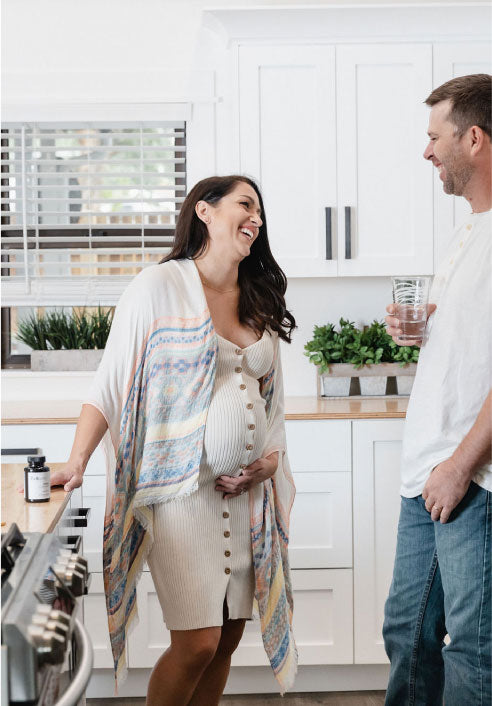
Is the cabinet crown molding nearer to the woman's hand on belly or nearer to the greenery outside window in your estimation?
the greenery outside window

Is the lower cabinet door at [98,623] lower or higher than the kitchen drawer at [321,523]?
lower

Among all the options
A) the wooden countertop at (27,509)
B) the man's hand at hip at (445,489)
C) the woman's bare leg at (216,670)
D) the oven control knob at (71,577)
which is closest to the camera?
the oven control knob at (71,577)

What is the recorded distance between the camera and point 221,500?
6.21 ft

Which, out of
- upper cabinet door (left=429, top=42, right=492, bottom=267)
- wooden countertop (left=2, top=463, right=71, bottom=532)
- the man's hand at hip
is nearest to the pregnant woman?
wooden countertop (left=2, top=463, right=71, bottom=532)

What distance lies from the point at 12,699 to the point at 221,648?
3.80ft

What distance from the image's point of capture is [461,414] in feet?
5.55

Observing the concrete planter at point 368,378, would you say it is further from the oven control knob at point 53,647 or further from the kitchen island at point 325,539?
the oven control knob at point 53,647

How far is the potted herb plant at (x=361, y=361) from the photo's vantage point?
3.08 m

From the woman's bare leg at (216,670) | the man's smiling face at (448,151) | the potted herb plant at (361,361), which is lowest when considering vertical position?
→ the woman's bare leg at (216,670)

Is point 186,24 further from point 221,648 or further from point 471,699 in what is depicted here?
point 471,699

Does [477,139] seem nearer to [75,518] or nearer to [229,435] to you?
[229,435]

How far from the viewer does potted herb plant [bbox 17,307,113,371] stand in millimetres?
3316

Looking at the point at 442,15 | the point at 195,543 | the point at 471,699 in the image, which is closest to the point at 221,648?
the point at 195,543

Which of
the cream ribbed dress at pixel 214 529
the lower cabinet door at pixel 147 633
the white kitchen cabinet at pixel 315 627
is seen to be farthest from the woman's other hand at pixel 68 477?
the white kitchen cabinet at pixel 315 627
